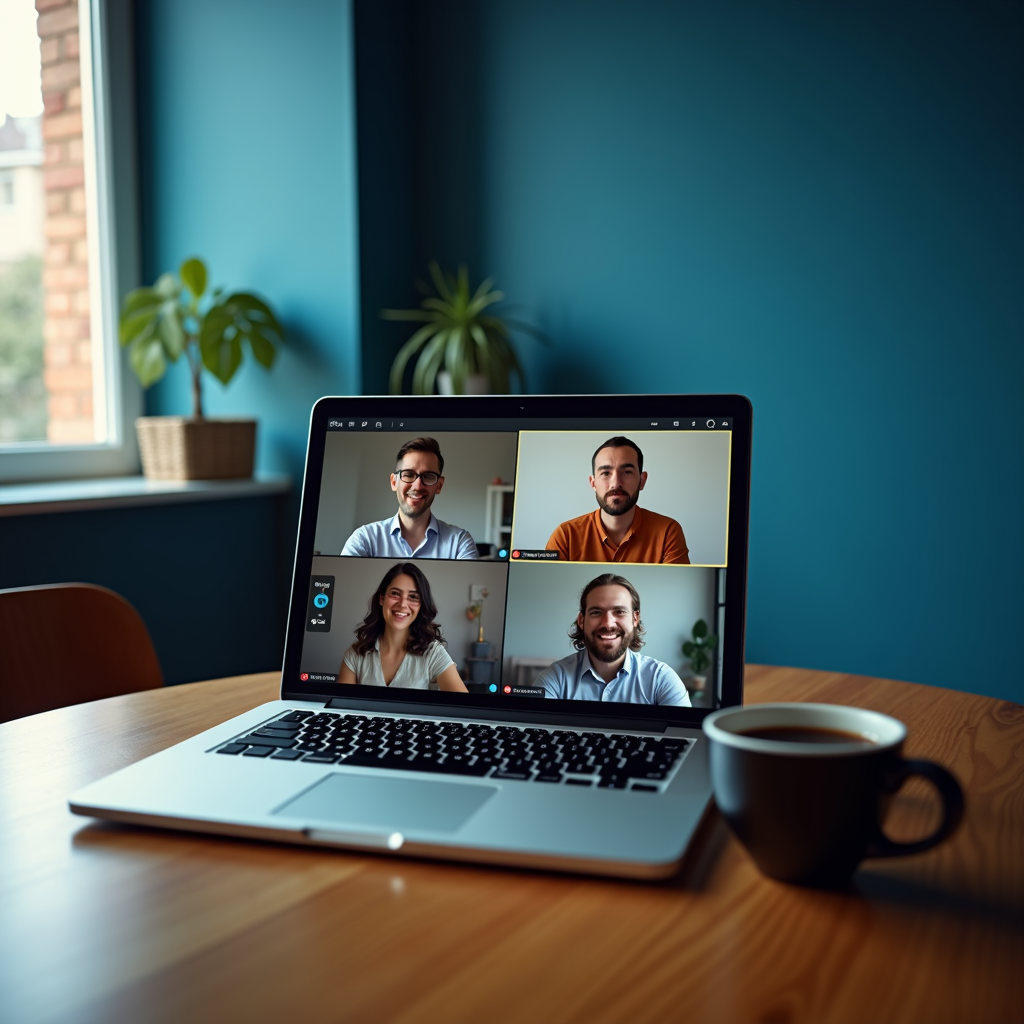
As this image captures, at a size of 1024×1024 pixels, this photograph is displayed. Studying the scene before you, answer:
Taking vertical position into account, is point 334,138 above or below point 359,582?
above

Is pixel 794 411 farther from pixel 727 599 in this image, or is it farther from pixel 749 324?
pixel 727 599

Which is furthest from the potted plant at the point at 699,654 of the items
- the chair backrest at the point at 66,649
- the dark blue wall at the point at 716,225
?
the dark blue wall at the point at 716,225

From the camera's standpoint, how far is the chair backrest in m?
1.21

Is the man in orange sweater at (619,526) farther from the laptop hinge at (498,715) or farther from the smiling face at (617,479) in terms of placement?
the laptop hinge at (498,715)

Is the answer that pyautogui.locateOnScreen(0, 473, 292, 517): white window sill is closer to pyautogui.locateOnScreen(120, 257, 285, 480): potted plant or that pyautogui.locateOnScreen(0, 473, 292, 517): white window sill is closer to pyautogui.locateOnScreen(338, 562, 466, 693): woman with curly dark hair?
pyautogui.locateOnScreen(120, 257, 285, 480): potted plant

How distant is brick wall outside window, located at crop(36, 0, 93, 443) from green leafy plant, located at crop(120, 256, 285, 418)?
251mm

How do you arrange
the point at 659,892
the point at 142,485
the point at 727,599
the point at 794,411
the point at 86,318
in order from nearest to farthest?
the point at 659,892, the point at 727,599, the point at 794,411, the point at 142,485, the point at 86,318

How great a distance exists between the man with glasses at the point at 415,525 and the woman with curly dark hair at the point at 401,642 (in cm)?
2

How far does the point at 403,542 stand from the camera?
3.04 ft

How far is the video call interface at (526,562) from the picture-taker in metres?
0.85

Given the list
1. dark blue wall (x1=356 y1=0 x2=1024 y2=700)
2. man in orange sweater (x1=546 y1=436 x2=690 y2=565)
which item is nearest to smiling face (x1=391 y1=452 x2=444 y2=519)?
man in orange sweater (x1=546 y1=436 x2=690 y2=565)

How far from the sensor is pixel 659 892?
1.90 ft

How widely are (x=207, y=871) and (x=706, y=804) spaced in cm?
30

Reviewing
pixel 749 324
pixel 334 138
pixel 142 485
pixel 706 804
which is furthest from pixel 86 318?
pixel 706 804
